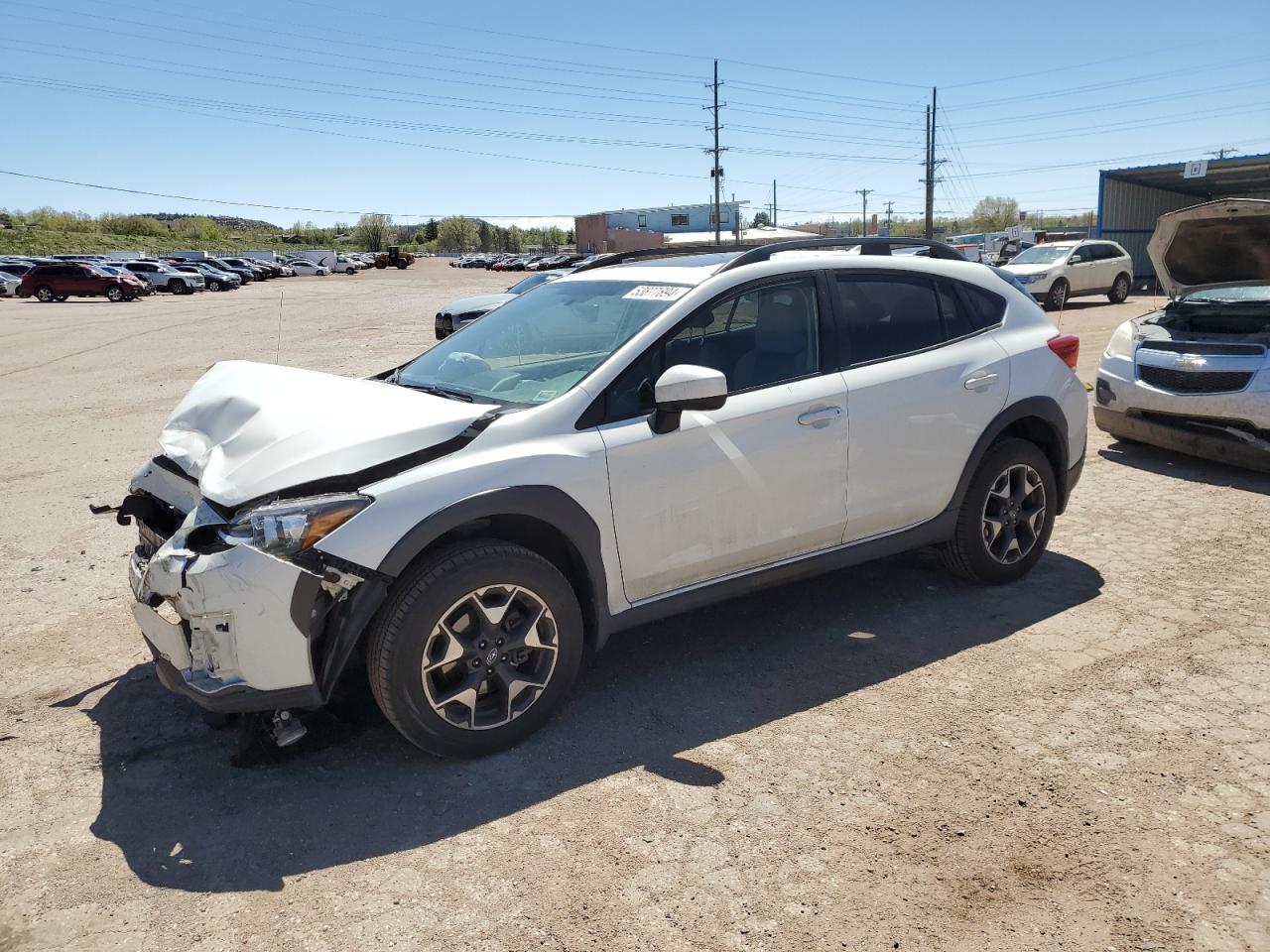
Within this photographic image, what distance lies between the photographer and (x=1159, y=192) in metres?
35.5

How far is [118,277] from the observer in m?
40.1

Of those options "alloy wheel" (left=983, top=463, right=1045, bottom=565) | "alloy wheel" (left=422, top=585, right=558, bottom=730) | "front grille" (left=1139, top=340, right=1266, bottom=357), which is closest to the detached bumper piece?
"front grille" (left=1139, top=340, right=1266, bottom=357)

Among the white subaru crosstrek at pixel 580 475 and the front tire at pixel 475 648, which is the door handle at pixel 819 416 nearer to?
the white subaru crosstrek at pixel 580 475

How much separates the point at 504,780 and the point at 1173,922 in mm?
2043

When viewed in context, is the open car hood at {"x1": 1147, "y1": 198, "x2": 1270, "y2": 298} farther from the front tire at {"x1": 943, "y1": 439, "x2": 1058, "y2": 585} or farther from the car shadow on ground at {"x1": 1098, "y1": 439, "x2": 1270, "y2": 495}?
the front tire at {"x1": 943, "y1": 439, "x2": 1058, "y2": 585}

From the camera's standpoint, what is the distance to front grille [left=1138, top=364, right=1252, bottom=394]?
685 centimetres

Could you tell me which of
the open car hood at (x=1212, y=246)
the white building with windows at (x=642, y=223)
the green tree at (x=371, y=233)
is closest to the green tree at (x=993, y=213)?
the white building with windows at (x=642, y=223)

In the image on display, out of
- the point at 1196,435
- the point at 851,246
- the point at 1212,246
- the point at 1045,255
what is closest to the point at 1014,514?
the point at 851,246

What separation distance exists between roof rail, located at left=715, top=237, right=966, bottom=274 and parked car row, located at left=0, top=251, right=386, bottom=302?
42.5m

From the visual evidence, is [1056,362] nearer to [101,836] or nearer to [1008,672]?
[1008,672]

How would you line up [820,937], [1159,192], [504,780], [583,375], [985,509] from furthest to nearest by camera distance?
[1159,192] < [985,509] < [583,375] < [504,780] < [820,937]

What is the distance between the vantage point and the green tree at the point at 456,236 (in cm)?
13580

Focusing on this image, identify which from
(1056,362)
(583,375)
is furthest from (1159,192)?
(583,375)

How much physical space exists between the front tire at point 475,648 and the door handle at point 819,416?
1.27 m
